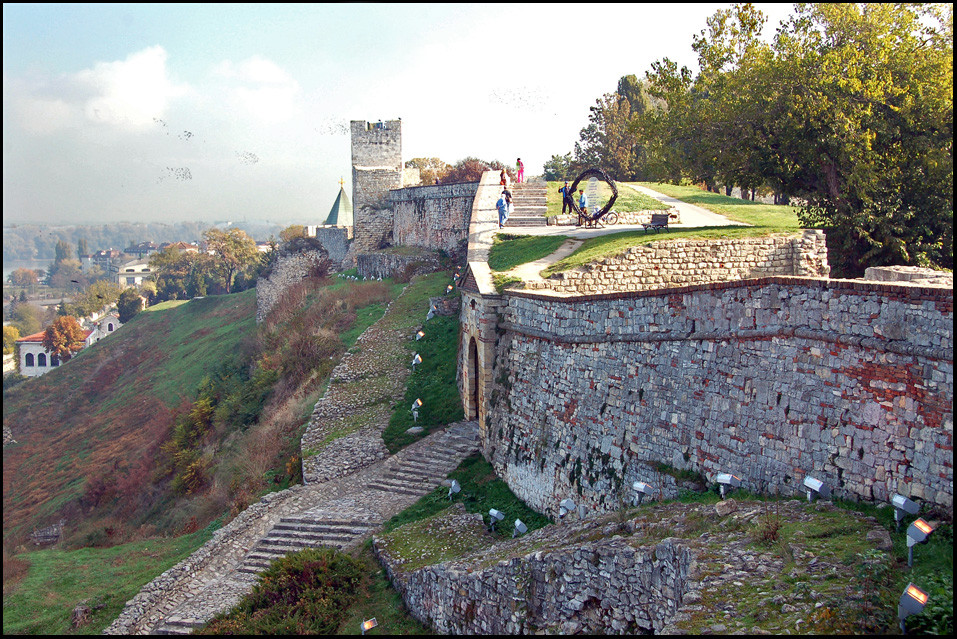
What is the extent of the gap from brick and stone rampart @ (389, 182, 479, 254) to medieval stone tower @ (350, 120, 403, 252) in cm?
91

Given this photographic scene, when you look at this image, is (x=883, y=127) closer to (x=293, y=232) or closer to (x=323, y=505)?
(x=323, y=505)

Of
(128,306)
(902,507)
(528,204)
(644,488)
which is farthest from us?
(128,306)

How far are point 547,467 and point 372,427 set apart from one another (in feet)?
21.2

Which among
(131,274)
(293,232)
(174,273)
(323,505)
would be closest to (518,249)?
(323,505)

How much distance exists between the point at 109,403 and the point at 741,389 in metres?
33.7

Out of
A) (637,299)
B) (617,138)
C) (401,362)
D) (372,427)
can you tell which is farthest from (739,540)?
(617,138)

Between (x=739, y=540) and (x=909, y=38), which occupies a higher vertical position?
(x=909, y=38)

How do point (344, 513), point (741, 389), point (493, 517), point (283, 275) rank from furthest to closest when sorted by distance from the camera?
point (283, 275) → point (344, 513) → point (493, 517) → point (741, 389)

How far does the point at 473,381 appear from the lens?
597 inches

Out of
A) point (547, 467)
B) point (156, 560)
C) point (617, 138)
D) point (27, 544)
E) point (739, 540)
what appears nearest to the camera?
point (739, 540)

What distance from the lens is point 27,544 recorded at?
18.4m

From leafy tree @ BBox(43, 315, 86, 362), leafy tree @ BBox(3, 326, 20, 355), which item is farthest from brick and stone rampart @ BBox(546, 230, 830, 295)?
leafy tree @ BBox(3, 326, 20, 355)

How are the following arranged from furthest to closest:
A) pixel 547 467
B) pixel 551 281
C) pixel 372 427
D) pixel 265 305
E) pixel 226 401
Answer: pixel 265 305
pixel 226 401
pixel 372 427
pixel 551 281
pixel 547 467

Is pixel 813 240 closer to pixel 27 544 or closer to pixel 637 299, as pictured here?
pixel 637 299
